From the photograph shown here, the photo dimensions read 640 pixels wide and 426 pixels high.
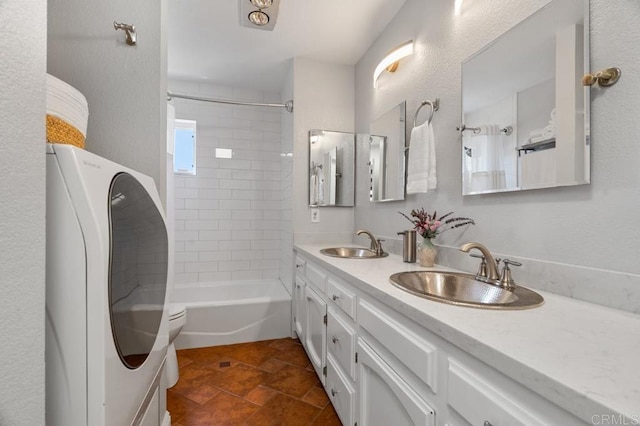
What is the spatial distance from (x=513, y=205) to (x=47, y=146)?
4.73 feet

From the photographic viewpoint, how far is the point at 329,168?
2.46 meters

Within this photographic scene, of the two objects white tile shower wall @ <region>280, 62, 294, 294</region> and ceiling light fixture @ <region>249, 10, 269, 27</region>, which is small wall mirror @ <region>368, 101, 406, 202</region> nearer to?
white tile shower wall @ <region>280, 62, 294, 294</region>

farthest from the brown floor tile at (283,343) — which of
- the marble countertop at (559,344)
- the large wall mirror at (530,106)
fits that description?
the large wall mirror at (530,106)

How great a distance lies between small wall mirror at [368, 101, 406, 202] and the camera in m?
1.83

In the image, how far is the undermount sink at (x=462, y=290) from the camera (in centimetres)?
78

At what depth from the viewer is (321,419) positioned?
→ 1.49m

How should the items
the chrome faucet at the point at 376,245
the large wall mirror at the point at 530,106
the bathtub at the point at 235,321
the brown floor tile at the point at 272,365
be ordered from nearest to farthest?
the large wall mirror at the point at 530,106
the chrome faucet at the point at 376,245
the brown floor tile at the point at 272,365
the bathtub at the point at 235,321

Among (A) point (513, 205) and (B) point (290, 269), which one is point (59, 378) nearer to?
(A) point (513, 205)

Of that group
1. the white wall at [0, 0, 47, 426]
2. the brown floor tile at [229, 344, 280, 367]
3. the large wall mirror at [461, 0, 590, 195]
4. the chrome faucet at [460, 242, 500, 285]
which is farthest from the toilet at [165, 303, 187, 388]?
the large wall mirror at [461, 0, 590, 195]

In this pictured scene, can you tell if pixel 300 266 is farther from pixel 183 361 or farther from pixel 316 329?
pixel 183 361

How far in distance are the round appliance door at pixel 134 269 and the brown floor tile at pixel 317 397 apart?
44.4 inches

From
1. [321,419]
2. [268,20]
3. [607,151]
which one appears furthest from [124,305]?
[268,20]

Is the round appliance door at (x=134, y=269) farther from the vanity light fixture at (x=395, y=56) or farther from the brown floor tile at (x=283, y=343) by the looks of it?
the vanity light fixture at (x=395, y=56)

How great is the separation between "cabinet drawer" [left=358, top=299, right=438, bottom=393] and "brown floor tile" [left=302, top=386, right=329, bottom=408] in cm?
87
